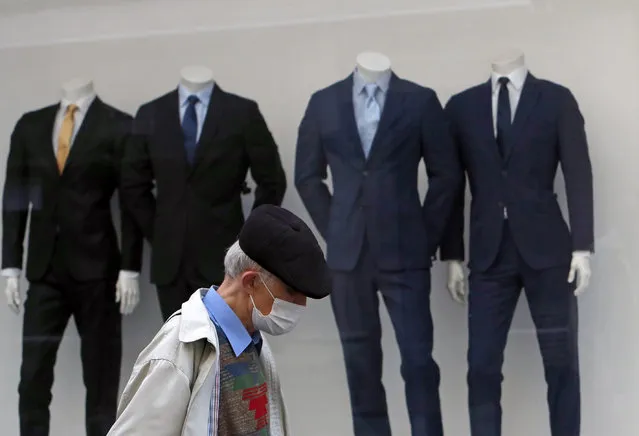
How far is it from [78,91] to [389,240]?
160 centimetres

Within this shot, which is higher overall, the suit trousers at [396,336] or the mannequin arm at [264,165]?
the mannequin arm at [264,165]

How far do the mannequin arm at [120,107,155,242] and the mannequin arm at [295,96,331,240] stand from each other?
0.66 m

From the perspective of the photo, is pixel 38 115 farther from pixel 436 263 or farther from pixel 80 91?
pixel 436 263

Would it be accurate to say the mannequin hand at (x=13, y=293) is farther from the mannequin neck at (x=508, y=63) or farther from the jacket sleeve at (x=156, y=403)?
the mannequin neck at (x=508, y=63)

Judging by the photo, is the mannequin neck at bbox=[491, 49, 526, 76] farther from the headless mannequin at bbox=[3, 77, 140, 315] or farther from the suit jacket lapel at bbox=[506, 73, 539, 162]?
the headless mannequin at bbox=[3, 77, 140, 315]

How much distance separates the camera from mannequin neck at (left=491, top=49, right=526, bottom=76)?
3373 millimetres

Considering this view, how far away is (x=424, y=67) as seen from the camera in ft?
11.5

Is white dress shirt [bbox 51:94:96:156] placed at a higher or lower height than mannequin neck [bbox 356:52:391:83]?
lower

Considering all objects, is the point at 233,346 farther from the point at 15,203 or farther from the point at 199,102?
the point at 15,203

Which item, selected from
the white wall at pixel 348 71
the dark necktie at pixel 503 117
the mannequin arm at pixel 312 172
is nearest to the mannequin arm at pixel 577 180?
the white wall at pixel 348 71

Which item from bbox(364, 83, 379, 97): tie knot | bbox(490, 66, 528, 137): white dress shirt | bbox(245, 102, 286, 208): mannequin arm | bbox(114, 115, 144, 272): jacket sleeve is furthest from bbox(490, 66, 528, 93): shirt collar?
bbox(114, 115, 144, 272): jacket sleeve

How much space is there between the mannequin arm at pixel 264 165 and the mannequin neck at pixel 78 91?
2.57 feet

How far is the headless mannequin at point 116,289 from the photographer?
136 inches

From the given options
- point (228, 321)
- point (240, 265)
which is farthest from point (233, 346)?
point (240, 265)
